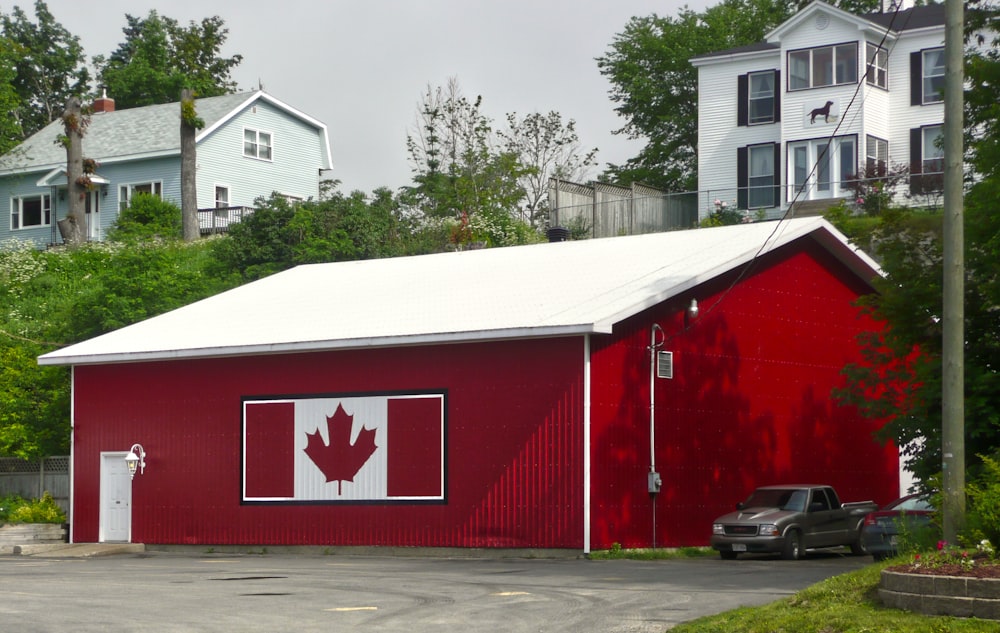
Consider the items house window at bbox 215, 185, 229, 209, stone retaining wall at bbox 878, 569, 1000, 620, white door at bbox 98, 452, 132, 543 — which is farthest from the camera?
house window at bbox 215, 185, 229, 209

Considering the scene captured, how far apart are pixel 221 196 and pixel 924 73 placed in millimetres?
34149

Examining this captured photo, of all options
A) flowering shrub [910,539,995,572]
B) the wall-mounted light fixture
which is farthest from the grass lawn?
the wall-mounted light fixture

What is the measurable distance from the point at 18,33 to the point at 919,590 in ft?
299

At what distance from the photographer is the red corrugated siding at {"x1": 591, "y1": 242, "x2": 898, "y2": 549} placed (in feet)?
91.6

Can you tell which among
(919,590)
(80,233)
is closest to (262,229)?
(80,233)

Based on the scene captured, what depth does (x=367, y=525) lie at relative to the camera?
97.4 feet

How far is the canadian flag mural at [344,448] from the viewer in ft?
95.5

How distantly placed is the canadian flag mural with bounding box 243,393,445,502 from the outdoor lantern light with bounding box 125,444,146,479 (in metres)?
3.11

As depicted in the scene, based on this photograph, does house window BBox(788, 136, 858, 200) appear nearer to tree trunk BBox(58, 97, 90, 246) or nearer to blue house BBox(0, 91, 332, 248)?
blue house BBox(0, 91, 332, 248)

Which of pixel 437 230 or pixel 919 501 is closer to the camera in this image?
pixel 919 501

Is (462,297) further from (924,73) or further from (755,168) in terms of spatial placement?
(924,73)

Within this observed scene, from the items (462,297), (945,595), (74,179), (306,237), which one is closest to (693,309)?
(462,297)

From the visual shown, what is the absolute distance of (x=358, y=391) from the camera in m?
30.0

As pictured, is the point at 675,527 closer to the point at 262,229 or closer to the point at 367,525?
the point at 367,525
